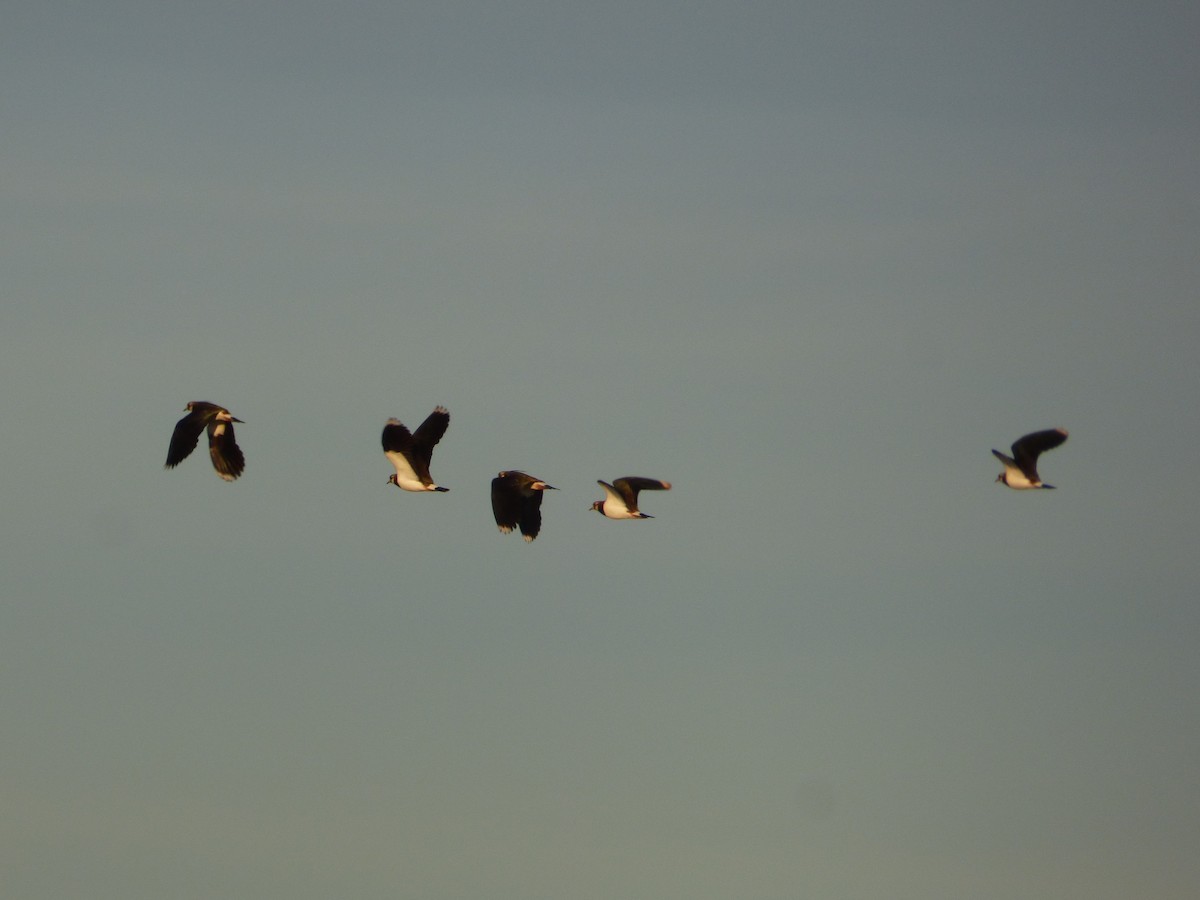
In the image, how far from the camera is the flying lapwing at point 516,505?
65562 millimetres

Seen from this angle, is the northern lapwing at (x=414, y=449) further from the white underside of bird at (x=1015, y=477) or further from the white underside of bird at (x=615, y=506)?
the white underside of bird at (x=1015, y=477)

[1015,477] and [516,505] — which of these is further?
[516,505]

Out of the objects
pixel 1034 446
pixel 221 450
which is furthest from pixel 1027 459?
pixel 221 450

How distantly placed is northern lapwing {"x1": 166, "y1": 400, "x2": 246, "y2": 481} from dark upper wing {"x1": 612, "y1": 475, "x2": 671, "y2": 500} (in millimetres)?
10747

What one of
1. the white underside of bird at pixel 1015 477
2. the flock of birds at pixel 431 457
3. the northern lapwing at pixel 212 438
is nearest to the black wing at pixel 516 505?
the flock of birds at pixel 431 457

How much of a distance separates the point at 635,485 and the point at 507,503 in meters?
4.79

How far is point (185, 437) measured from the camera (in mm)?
64438

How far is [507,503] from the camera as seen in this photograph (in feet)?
215

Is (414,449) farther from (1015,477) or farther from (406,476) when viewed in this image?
(1015,477)

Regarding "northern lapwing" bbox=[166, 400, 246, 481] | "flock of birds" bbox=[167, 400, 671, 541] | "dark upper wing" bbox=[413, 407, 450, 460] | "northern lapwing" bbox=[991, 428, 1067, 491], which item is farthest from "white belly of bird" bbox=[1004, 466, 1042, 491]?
"northern lapwing" bbox=[166, 400, 246, 481]

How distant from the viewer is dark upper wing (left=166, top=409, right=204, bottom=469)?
64.2 metres

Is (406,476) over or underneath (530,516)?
over

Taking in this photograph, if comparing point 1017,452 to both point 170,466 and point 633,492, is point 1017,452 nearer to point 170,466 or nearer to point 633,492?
point 633,492

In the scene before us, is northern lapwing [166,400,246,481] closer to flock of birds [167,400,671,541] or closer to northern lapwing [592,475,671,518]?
flock of birds [167,400,671,541]
